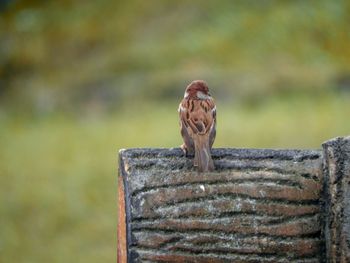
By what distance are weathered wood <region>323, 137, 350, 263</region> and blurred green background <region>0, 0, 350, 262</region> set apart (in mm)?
6042

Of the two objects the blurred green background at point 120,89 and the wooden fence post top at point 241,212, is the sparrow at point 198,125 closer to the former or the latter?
the wooden fence post top at point 241,212

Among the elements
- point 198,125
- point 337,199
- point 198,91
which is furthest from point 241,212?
point 198,91

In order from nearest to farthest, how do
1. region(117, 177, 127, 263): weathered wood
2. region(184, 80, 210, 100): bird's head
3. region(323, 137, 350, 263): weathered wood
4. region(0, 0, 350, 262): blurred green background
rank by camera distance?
region(323, 137, 350, 263): weathered wood
region(117, 177, 127, 263): weathered wood
region(184, 80, 210, 100): bird's head
region(0, 0, 350, 262): blurred green background

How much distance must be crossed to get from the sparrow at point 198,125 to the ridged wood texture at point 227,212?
0.09 metres

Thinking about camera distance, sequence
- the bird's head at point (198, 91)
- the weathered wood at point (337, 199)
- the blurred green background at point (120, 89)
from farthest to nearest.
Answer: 1. the blurred green background at point (120, 89)
2. the bird's head at point (198, 91)
3. the weathered wood at point (337, 199)

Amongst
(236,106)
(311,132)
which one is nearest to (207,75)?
(236,106)

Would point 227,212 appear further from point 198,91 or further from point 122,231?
point 198,91

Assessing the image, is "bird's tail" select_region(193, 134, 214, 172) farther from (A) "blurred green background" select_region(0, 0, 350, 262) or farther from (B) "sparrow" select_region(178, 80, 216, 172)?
(A) "blurred green background" select_region(0, 0, 350, 262)

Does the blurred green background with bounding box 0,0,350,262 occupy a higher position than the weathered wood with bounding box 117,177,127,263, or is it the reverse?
the blurred green background with bounding box 0,0,350,262

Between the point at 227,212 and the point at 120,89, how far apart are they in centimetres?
Answer: 1272

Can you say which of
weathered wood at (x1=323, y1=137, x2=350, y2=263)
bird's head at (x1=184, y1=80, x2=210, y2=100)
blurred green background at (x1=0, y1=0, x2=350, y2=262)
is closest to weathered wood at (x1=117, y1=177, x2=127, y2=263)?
bird's head at (x1=184, y1=80, x2=210, y2=100)

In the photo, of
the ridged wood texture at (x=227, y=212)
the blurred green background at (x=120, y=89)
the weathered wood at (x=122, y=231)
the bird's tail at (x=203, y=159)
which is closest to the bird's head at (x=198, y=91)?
the bird's tail at (x=203, y=159)

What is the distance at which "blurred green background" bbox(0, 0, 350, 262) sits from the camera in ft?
42.3

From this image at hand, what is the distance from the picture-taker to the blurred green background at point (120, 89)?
1291cm
